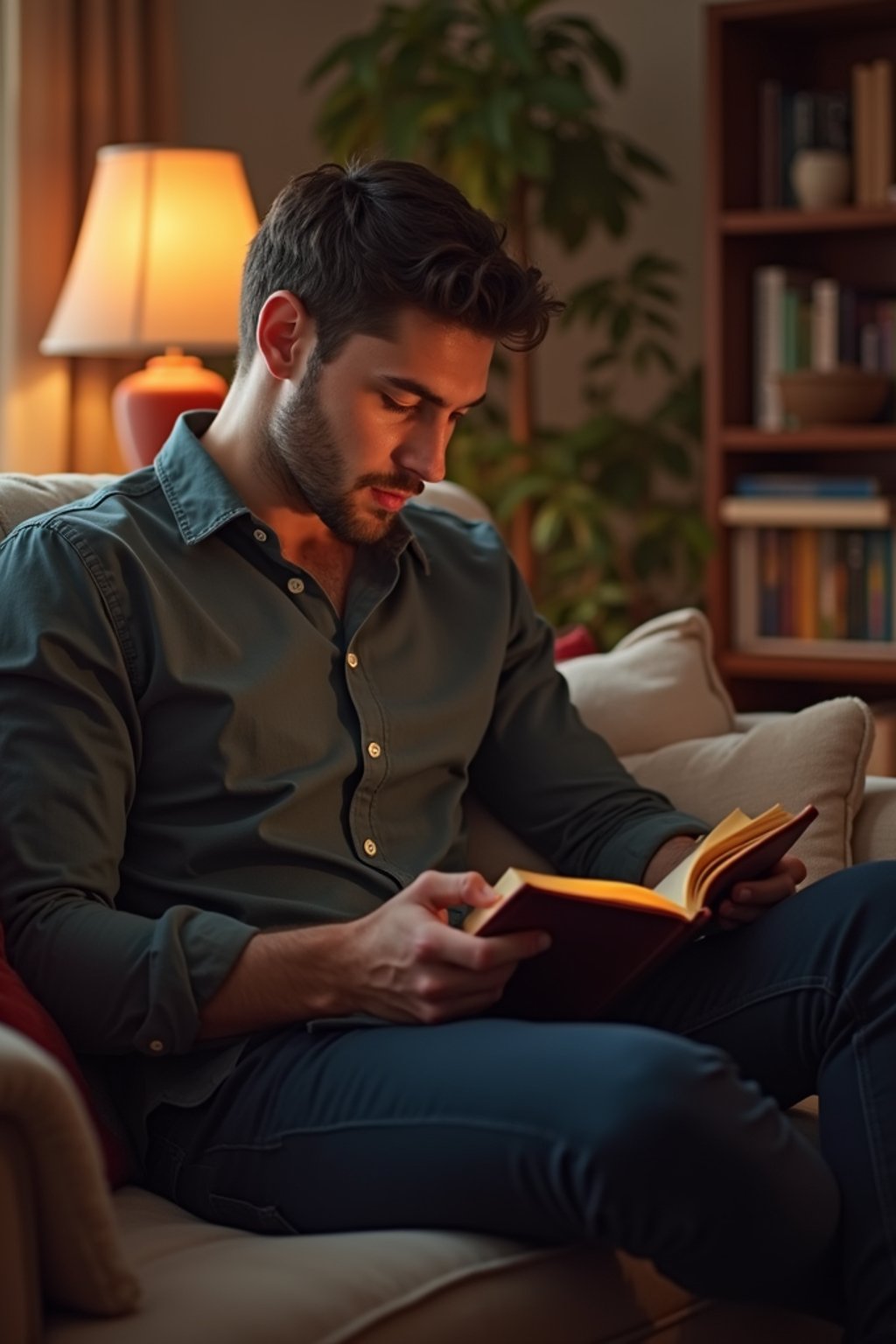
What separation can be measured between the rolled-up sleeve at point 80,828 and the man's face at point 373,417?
227 mm

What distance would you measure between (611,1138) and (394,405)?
68cm

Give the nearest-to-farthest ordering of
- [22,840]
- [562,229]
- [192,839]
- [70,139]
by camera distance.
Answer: [22,840] → [192,839] → [70,139] → [562,229]

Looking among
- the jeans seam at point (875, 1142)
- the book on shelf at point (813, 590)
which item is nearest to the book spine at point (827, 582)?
the book on shelf at point (813, 590)

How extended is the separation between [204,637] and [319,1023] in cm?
34

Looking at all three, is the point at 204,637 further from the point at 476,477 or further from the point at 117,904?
the point at 476,477

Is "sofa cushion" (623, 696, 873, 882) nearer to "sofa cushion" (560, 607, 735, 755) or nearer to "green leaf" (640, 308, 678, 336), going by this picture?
"sofa cushion" (560, 607, 735, 755)

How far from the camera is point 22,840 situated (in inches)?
52.5

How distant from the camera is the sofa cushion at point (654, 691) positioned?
1922 mm

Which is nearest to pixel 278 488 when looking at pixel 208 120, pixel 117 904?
pixel 117 904

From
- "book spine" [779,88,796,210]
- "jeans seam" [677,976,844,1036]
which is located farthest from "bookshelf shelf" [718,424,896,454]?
"jeans seam" [677,976,844,1036]

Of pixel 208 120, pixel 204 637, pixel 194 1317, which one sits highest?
pixel 208 120

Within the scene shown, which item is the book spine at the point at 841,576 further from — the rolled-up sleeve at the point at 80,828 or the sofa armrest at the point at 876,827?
the rolled-up sleeve at the point at 80,828

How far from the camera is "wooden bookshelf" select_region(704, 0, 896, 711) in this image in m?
3.27

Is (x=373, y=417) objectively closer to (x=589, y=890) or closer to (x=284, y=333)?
(x=284, y=333)
